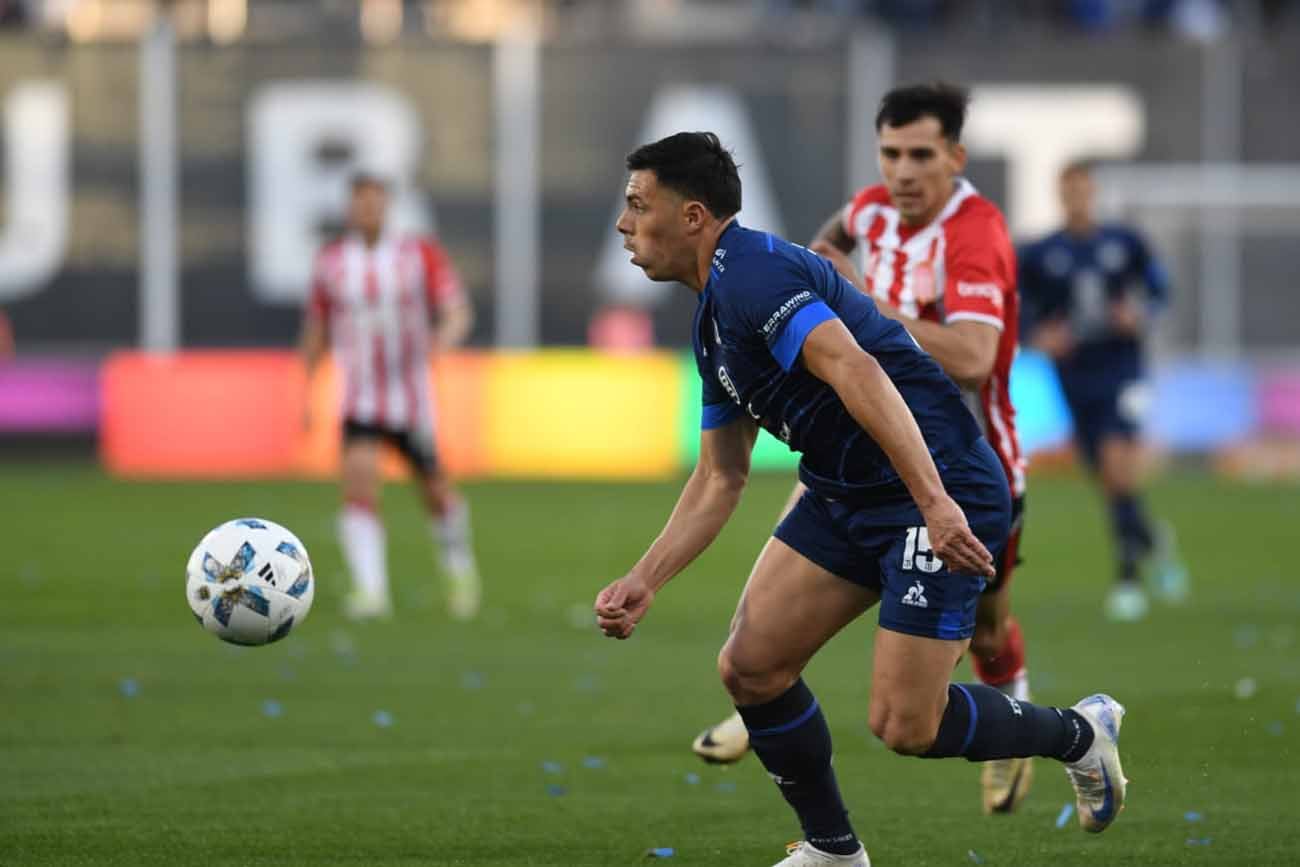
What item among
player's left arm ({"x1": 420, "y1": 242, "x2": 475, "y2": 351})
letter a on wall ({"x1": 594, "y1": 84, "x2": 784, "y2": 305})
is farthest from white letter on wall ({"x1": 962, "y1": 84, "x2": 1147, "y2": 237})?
player's left arm ({"x1": 420, "y1": 242, "x2": 475, "y2": 351})

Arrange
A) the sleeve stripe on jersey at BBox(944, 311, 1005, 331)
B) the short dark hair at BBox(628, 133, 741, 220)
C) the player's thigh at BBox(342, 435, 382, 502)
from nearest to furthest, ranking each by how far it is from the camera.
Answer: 1. the short dark hair at BBox(628, 133, 741, 220)
2. the sleeve stripe on jersey at BBox(944, 311, 1005, 331)
3. the player's thigh at BBox(342, 435, 382, 502)

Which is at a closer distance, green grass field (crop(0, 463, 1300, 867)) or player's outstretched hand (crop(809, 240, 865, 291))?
green grass field (crop(0, 463, 1300, 867))

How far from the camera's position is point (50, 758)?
328 inches

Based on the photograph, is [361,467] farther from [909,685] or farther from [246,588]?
[909,685]

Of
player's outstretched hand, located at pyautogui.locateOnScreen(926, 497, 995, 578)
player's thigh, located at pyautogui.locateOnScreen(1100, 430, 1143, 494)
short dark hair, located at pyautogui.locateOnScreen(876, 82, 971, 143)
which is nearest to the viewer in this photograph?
player's outstretched hand, located at pyautogui.locateOnScreen(926, 497, 995, 578)

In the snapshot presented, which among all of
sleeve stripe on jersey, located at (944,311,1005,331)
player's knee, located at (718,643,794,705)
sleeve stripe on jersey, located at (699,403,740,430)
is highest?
sleeve stripe on jersey, located at (944,311,1005,331)

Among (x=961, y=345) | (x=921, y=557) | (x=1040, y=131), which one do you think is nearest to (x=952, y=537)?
(x=921, y=557)

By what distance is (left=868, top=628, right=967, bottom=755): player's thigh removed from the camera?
20.1 ft

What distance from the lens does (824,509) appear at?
20.9 feet

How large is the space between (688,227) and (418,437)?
7733 mm

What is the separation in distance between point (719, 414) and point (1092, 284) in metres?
7.82

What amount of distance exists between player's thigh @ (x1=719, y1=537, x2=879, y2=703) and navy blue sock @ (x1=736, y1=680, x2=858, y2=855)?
7 centimetres

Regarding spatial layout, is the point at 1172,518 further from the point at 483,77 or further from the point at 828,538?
the point at 828,538

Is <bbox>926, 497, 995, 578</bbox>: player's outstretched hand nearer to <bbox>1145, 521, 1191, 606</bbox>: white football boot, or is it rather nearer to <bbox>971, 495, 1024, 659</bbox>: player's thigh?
<bbox>971, 495, 1024, 659</bbox>: player's thigh
